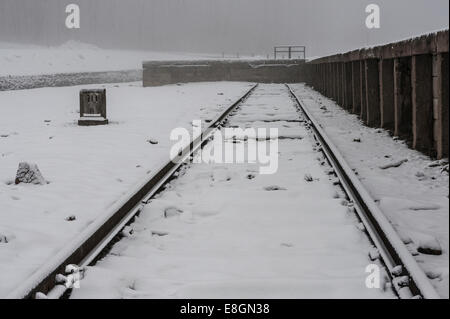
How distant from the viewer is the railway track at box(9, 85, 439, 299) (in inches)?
120

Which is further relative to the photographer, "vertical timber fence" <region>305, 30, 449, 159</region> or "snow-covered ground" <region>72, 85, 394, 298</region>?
"vertical timber fence" <region>305, 30, 449, 159</region>

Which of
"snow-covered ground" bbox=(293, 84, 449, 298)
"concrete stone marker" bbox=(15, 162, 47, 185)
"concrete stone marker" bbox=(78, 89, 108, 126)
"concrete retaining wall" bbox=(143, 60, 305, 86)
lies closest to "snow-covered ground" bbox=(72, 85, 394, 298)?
"snow-covered ground" bbox=(293, 84, 449, 298)

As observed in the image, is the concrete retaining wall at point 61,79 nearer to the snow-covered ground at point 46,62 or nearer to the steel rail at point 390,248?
the snow-covered ground at point 46,62

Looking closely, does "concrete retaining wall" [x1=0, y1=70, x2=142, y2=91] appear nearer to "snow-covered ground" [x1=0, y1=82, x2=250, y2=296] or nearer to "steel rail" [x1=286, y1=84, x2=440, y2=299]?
"snow-covered ground" [x1=0, y1=82, x2=250, y2=296]

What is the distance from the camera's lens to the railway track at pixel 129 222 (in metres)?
3.05

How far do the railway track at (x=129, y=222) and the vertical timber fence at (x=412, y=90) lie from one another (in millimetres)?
1546

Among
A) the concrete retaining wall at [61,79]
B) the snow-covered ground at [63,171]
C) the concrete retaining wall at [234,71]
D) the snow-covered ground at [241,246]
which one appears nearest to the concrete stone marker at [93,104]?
the snow-covered ground at [63,171]

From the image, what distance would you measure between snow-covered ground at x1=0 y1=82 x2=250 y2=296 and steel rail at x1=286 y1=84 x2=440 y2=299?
2031 millimetres

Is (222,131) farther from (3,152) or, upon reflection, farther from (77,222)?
(77,222)
